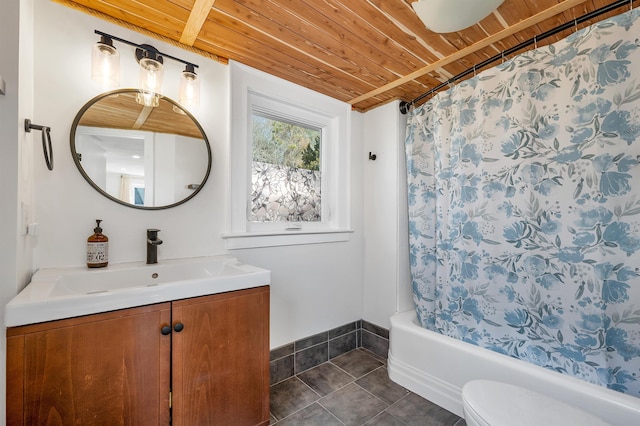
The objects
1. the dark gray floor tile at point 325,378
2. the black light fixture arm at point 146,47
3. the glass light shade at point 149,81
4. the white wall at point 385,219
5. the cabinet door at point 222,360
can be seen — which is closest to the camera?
the cabinet door at point 222,360

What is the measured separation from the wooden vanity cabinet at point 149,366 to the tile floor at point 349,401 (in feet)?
1.21

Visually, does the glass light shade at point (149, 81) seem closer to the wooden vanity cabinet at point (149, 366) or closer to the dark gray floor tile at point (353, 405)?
the wooden vanity cabinet at point (149, 366)

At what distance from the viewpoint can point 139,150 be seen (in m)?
1.56

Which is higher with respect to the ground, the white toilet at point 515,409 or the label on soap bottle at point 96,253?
the label on soap bottle at point 96,253

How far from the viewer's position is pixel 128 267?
142cm

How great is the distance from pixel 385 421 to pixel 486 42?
231cm

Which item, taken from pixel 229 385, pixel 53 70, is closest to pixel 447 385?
pixel 229 385

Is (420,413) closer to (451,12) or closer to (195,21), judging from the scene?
(451,12)

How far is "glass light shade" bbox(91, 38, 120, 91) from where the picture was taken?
1.38m

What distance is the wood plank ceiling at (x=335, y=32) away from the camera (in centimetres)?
139

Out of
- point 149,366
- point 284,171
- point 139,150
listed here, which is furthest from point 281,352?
point 139,150

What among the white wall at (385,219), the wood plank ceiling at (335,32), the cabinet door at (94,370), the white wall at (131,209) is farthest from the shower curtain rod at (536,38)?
the cabinet door at (94,370)

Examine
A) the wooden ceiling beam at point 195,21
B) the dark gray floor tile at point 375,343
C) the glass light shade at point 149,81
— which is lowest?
the dark gray floor tile at point 375,343

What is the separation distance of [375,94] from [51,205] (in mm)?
2225
